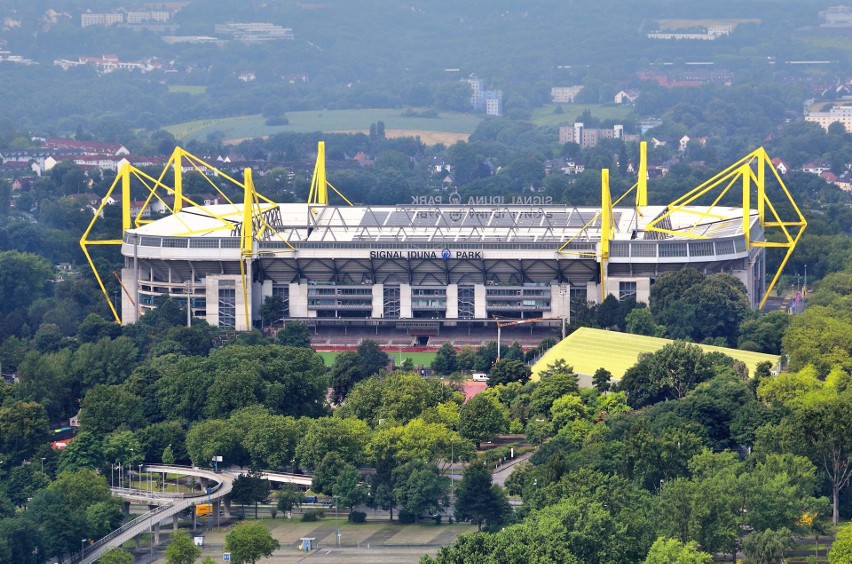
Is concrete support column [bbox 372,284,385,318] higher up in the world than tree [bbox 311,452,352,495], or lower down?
higher up

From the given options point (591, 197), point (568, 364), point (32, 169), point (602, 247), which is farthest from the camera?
point (32, 169)

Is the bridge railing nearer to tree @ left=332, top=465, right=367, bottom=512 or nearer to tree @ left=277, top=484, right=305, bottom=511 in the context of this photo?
tree @ left=277, top=484, right=305, bottom=511

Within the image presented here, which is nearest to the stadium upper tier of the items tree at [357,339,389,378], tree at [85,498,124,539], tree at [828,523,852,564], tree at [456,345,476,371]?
tree at [456,345,476,371]

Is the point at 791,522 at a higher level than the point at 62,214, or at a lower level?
lower

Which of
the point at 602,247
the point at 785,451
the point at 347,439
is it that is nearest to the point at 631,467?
the point at 785,451

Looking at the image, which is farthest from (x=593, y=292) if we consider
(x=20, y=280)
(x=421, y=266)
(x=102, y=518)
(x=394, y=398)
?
(x=102, y=518)

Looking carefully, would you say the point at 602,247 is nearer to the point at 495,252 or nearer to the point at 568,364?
the point at 495,252

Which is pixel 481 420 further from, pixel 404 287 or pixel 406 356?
pixel 404 287
